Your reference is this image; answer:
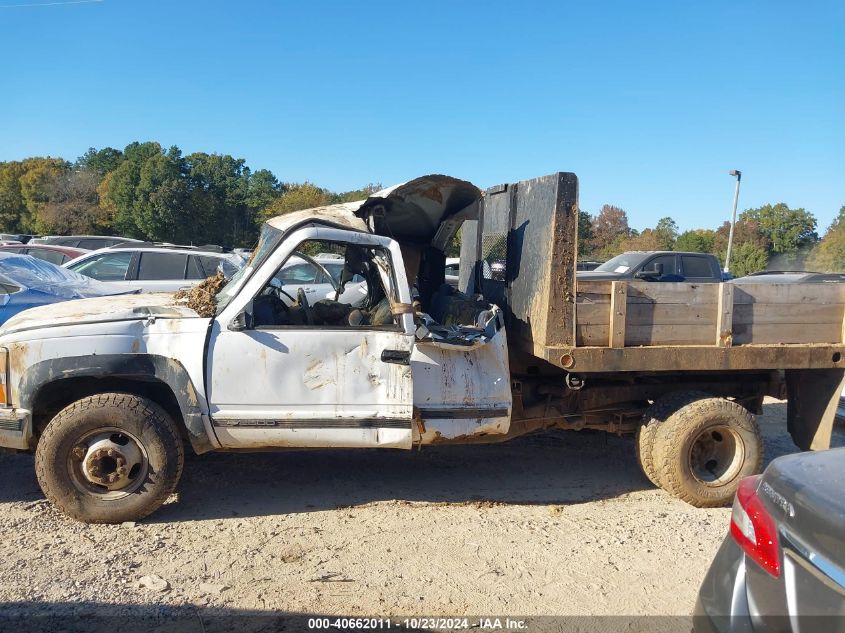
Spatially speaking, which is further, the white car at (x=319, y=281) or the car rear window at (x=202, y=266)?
the car rear window at (x=202, y=266)

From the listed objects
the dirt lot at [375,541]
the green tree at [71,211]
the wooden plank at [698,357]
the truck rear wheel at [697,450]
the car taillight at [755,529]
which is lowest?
the dirt lot at [375,541]

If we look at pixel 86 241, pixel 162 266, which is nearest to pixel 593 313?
pixel 162 266

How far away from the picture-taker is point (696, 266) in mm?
11492

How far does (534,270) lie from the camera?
4410mm

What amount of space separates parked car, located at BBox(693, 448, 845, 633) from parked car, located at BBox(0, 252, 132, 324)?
6.24 meters

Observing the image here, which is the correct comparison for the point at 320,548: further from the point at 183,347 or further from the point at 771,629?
the point at 771,629

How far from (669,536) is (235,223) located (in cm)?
3780

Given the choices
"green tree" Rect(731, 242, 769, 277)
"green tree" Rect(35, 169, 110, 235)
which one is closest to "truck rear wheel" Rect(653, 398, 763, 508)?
"green tree" Rect(731, 242, 769, 277)

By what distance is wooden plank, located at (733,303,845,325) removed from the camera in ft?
14.8

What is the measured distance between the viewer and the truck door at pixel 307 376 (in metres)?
A: 3.92

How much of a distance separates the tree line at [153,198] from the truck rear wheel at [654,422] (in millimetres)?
30098

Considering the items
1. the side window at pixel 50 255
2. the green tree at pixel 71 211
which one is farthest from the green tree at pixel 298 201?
the side window at pixel 50 255

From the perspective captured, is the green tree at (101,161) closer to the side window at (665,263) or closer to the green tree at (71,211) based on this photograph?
the green tree at (71,211)

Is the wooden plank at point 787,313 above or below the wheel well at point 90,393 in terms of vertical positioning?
above
